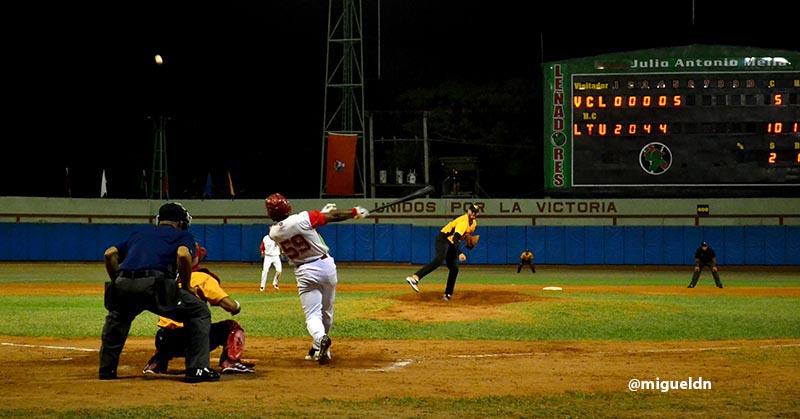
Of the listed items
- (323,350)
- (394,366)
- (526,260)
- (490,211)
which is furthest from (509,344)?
(490,211)

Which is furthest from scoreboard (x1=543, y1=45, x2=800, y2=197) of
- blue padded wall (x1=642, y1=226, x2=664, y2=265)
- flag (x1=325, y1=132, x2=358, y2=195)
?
flag (x1=325, y1=132, x2=358, y2=195)

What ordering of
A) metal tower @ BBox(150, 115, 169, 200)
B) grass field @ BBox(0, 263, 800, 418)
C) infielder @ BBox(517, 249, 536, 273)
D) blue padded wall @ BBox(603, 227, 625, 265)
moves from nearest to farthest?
1. grass field @ BBox(0, 263, 800, 418)
2. infielder @ BBox(517, 249, 536, 273)
3. metal tower @ BBox(150, 115, 169, 200)
4. blue padded wall @ BBox(603, 227, 625, 265)

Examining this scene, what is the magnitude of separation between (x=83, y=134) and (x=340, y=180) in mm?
16586

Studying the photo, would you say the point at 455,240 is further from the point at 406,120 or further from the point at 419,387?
the point at 406,120

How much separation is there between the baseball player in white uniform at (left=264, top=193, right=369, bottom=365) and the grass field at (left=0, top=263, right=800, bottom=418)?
0.40m

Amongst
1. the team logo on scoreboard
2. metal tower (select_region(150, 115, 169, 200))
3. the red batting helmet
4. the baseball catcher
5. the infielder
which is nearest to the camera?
the baseball catcher

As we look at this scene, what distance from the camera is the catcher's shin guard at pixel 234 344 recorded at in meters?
9.00

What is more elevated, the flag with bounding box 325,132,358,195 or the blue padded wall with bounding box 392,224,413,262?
the flag with bounding box 325,132,358,195

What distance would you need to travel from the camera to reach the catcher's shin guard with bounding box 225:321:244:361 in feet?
29.5

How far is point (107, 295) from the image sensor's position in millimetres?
8320

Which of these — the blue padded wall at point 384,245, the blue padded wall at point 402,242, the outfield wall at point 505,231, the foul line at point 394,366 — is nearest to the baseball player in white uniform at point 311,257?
the foul line at point 394,366

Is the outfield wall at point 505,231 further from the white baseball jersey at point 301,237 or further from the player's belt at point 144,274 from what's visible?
the player's belt at point 144,274

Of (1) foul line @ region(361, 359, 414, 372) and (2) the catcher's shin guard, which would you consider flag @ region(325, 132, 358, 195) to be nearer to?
(1) foul line @ region(361, 359, 414, 372)

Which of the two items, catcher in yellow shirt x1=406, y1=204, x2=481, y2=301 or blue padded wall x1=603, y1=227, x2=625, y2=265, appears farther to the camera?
blue padded wall x1=603, y1=227, x2=625, y2=265
